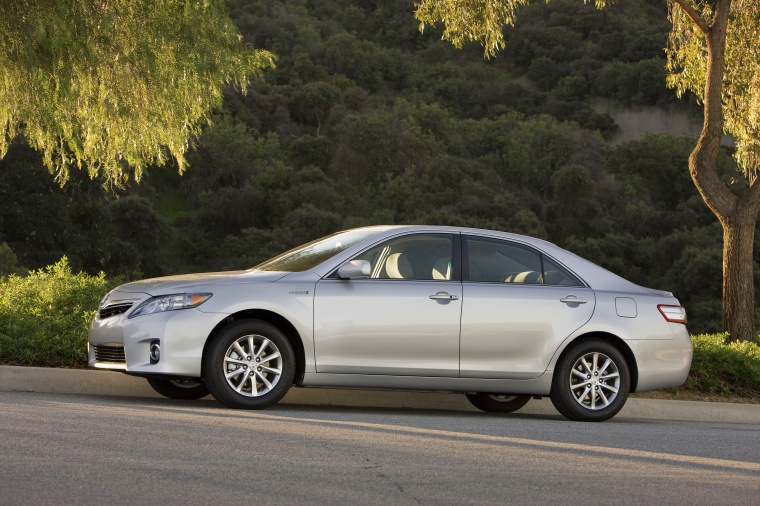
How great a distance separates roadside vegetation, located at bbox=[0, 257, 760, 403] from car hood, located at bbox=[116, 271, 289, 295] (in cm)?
222

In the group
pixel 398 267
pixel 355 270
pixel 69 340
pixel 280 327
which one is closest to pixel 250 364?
pixel 280 327

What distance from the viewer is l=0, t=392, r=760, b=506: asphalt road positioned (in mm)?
6648

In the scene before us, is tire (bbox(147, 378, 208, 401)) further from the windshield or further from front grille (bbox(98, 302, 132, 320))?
the windshield

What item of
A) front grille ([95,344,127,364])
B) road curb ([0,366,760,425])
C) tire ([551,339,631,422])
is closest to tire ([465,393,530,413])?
road curb ([0,366,760,425])

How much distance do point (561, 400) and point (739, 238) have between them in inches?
278

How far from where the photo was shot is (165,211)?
62.3 meters

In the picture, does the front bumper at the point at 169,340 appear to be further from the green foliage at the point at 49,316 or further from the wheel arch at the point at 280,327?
the green foliage at the point at 49,316

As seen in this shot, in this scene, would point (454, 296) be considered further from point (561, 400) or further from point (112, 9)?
point (112, 9)

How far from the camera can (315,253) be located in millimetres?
10820

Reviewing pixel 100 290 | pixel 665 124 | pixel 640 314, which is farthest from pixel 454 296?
pixel 665 124

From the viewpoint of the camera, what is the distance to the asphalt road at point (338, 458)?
665 centimetres

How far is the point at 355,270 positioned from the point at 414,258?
843mm

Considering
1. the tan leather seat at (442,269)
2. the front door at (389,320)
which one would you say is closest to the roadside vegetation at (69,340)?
the front door at (389,320)

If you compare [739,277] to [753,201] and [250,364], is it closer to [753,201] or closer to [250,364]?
[753,201]
